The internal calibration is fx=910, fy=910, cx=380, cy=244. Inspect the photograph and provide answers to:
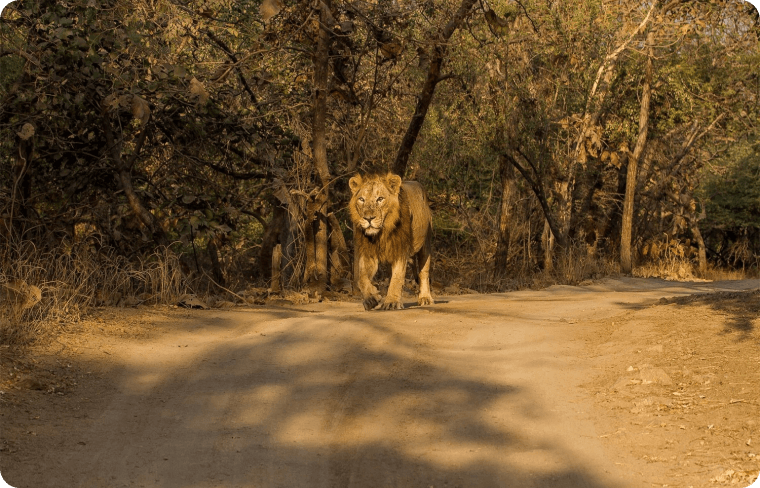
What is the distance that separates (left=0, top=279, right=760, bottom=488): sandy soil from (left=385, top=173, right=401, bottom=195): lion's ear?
1692 mm

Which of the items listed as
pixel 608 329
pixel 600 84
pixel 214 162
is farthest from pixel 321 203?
pixel 600 84

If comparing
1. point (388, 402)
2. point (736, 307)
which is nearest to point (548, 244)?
point (736, 307)

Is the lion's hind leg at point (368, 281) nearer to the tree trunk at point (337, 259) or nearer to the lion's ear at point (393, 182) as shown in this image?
the lion's ear at point (393, 182)

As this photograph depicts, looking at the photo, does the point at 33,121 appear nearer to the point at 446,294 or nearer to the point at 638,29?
the point at 446,294

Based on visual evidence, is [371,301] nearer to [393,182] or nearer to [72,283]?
[393,182]

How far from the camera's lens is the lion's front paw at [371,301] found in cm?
1021

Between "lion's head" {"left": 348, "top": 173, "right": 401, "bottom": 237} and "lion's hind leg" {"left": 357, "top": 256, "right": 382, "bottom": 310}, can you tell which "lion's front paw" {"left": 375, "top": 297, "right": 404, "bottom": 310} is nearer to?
"lion's hind leg" {"left": 357, "top": 256, "right": 382, "bottom": 310}

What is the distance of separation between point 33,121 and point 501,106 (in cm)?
1030

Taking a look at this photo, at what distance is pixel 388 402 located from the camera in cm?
640

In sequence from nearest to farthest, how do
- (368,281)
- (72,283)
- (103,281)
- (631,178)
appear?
1. (72,283)
2. (103,281)
3. (368,281)
4. (631,178)

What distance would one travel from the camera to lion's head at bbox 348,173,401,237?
10000 mm

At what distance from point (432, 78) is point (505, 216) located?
5647 millimetres

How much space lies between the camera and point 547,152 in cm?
2131

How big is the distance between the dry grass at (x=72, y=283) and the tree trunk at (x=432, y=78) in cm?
451
